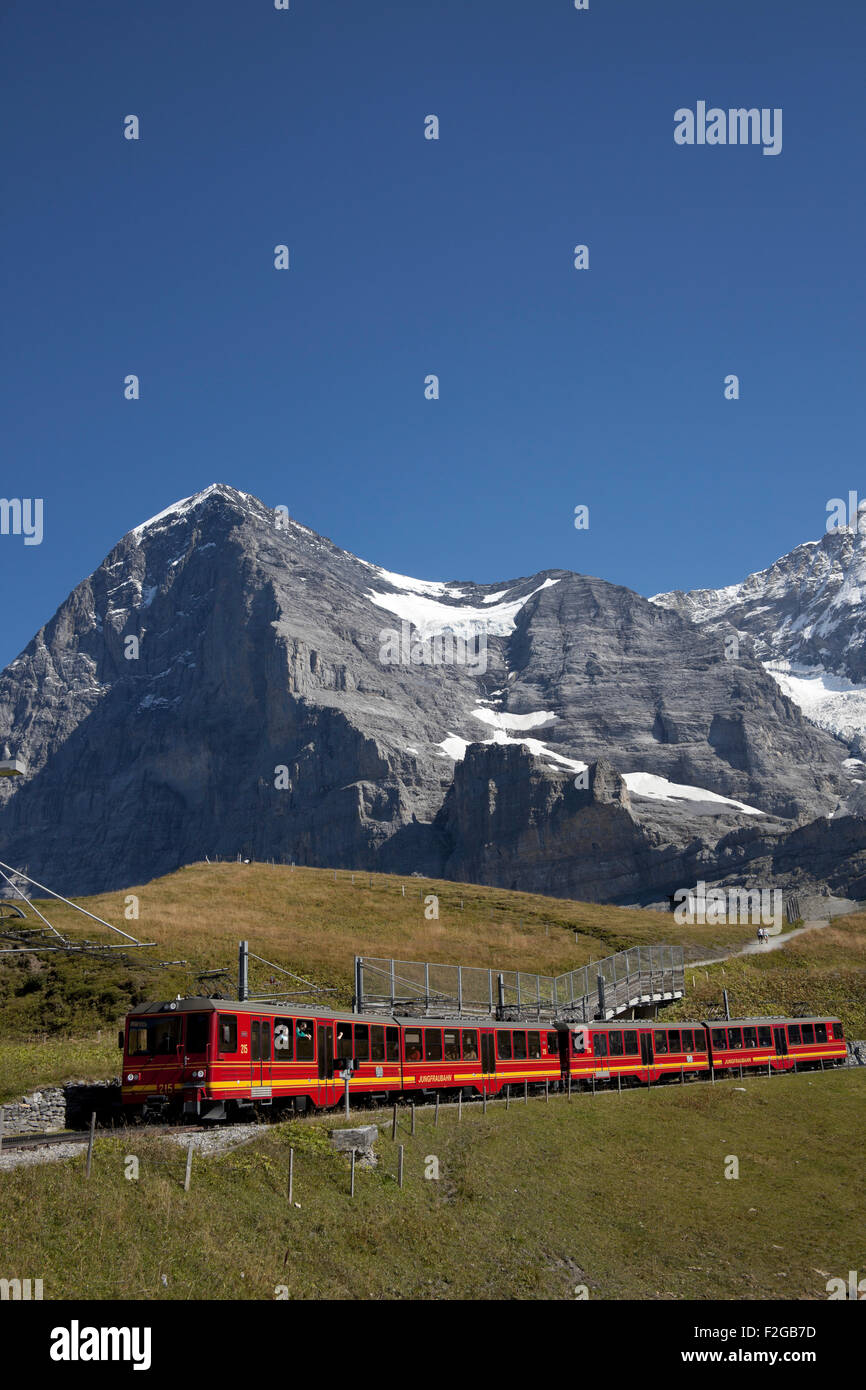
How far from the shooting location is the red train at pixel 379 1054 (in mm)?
24750

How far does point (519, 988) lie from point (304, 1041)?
1991 cm

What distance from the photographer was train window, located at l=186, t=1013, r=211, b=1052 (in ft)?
80.5

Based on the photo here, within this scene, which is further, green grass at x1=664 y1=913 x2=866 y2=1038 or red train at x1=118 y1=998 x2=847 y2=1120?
green grass at x1=664 y1=913 x2=866 y2=1038

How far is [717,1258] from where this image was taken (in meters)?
22.0

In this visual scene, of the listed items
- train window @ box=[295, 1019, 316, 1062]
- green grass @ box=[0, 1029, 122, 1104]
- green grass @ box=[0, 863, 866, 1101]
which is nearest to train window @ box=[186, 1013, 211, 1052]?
train window @ box=[295, 1019, 316, 1062]

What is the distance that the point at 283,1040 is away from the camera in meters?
26.9

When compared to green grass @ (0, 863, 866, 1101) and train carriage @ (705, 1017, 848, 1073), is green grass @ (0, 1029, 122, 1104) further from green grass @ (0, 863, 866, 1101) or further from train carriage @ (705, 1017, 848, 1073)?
train carriage @ (705, 1017, 848, 1073)

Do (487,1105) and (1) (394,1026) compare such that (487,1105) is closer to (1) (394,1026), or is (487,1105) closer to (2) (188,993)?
(1) (394,1026)

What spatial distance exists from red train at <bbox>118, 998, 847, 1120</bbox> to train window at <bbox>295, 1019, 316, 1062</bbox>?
3cm

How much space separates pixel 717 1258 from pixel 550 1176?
5.07 metres

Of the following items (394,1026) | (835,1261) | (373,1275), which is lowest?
(835,1261)

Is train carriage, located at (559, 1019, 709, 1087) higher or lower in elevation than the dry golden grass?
lower

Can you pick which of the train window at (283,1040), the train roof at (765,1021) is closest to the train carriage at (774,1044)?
the train roof at (765,1021)
